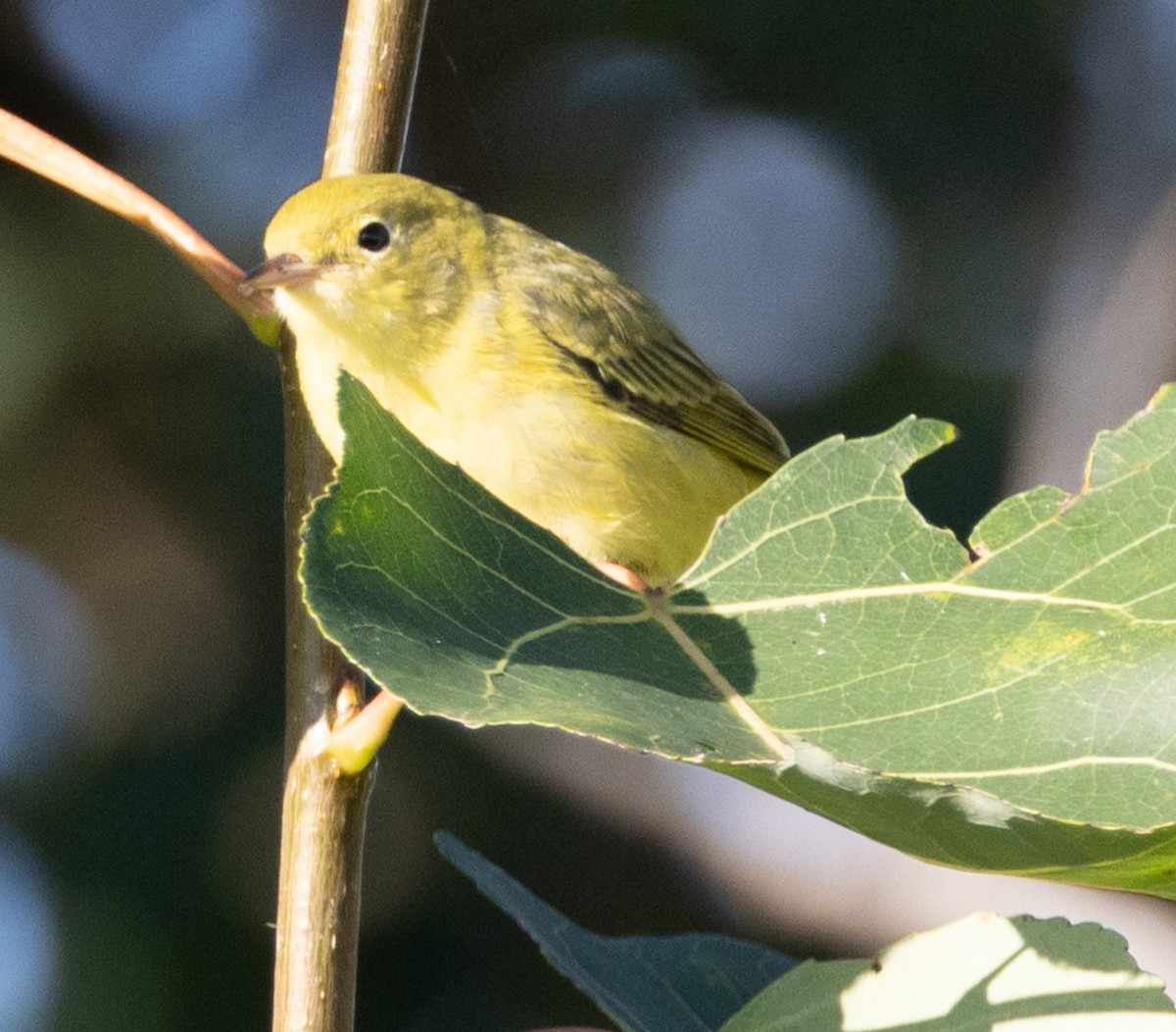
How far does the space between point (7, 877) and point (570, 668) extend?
3.94 meters

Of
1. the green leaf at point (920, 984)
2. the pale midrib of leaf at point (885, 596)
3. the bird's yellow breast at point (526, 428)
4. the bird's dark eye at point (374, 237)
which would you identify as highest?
the bird's dark eye at point (374, 237)

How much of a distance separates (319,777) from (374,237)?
1.42 m

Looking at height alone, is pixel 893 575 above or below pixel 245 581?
below

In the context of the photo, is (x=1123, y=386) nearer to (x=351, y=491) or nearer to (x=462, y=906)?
(x=462, y=906)

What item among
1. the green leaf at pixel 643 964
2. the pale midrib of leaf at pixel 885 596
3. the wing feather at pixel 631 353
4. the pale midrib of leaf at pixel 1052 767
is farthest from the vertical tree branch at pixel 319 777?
the wing feather at pixel 631 353

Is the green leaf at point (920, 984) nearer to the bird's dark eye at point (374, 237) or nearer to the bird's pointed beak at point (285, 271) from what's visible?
the bird's pointed beak at point (285, 271)

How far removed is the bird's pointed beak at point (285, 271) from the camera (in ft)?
8.23

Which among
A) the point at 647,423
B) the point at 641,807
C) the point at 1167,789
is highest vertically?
the point at 641,807

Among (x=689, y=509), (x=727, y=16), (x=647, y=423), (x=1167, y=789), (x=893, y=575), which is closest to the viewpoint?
(x=1167, y=789)

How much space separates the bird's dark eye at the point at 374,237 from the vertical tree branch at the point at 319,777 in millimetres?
935

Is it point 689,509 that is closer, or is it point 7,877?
point 689,509

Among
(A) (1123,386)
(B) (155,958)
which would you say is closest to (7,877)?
(B) (155,958)

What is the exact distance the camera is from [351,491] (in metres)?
1.29

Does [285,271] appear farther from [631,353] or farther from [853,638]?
[853,638]
